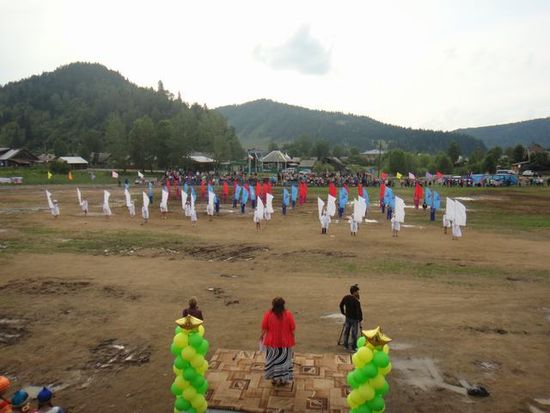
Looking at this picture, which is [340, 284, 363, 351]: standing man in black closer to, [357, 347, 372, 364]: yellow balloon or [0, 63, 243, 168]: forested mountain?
[357, 347, 372, 364]: yellow balloon

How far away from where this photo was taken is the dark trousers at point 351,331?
1008 centimetres

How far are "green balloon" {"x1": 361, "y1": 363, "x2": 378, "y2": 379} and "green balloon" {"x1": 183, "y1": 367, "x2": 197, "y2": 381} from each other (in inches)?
109

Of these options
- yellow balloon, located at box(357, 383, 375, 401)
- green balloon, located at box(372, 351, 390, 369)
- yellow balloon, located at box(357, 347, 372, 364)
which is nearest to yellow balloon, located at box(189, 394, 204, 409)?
yellow balloon, located at box(357, 383, 375, 401)

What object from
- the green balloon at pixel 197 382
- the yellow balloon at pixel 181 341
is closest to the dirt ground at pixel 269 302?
the green balloon at pixel 197 382

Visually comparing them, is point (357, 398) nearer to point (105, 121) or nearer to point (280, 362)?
point (280, 362)

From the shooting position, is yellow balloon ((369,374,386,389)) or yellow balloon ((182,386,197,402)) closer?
yellow balloon ((369,374,386,389))

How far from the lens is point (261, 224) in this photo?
99.8 feet

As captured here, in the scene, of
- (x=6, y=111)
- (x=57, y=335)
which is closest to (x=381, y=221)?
(x=57, y=335)

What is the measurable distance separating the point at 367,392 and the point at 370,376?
0.80 feet

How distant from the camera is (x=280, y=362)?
8.20 meters

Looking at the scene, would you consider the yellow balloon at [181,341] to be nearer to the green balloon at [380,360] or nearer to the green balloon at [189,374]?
the green balloon at [189,374]

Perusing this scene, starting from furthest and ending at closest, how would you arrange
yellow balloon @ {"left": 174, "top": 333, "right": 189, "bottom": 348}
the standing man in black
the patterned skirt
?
1. the standing man in black
2. the patterned skirt
3. yellow balloon @ {"left": 174, "top": 333, "right": 189, "bottom": 348}

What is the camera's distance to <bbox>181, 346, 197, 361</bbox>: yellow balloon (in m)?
7.15

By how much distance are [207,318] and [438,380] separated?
6.30 m
